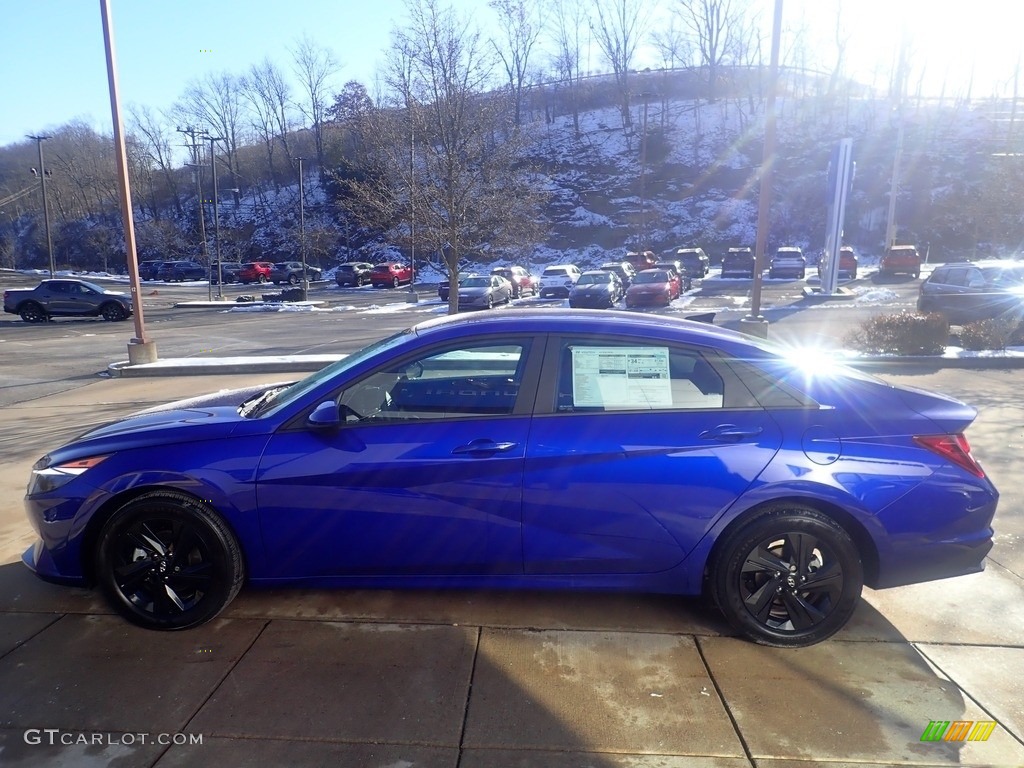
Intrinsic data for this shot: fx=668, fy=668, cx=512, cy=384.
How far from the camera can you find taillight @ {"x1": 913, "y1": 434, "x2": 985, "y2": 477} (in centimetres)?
321

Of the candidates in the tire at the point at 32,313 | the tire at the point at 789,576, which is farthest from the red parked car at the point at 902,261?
the tire at the point at 32,313

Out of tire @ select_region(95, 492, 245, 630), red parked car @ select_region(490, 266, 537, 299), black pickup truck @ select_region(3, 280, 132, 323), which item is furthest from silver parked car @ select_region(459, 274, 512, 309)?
tire @ select_region(95, 492, 245, 630)

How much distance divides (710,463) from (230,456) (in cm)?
229

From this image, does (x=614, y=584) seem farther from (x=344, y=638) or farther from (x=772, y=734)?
(x=344, y=638)

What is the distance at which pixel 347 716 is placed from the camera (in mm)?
2727

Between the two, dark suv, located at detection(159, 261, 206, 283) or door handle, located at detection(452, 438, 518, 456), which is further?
dark suv, located at detection(159, 261, 206, 283)

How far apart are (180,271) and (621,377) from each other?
60.2 metres

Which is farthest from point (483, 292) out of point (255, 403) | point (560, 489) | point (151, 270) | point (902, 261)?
point (151, 270)

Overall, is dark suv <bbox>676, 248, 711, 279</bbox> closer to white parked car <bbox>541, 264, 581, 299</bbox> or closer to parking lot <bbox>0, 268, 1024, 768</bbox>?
white parked car <bbox>541, 264, 581, 299</bbox>

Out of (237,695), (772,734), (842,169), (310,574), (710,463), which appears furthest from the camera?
(842,169)

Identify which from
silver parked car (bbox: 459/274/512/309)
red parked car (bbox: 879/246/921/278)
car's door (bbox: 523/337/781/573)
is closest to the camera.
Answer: car's door (bbox: 523/337/781/573)

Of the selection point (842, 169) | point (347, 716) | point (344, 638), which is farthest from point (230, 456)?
point (842, 169)

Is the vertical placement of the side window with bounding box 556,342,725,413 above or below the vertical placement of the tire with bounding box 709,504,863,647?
above

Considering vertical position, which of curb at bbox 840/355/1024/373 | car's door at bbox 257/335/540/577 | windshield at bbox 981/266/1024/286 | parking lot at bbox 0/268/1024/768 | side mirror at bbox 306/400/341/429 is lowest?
parking lot at bbox 0/268/1024/768
